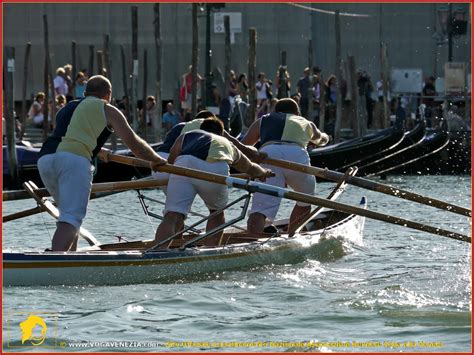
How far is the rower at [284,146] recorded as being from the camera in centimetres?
1238

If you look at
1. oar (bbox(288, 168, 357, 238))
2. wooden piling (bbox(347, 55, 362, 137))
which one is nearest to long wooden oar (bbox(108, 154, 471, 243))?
oar (bbox(288, 168, 357, 238))

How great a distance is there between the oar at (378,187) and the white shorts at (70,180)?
229 centimetres

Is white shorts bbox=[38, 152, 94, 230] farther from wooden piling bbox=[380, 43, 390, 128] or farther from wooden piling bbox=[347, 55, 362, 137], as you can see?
wooden piling bbox=[380, 43, 390, 128]

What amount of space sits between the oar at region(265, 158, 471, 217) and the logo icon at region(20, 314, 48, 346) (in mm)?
3464

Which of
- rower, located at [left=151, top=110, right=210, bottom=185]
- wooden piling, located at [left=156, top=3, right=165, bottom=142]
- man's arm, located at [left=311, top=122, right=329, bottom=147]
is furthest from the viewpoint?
wooden piling, located at [left=156, top=3, right=165, bottom=142]

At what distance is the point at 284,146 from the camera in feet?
41.1

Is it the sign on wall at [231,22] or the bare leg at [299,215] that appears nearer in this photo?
the bare leg at [299,215]

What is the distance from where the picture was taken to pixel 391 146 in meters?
22.7

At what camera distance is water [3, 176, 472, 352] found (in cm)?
841

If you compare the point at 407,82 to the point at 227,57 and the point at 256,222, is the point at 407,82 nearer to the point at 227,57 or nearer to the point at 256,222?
the point at 227,57

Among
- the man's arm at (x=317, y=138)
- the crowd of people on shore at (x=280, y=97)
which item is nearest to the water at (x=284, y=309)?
the man's arm at (x=317, y=138)

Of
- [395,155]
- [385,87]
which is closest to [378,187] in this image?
[395,155]

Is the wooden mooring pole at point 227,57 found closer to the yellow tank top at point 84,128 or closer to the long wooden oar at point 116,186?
the long wooden oar at point 116,186

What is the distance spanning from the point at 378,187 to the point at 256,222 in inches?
57.8
